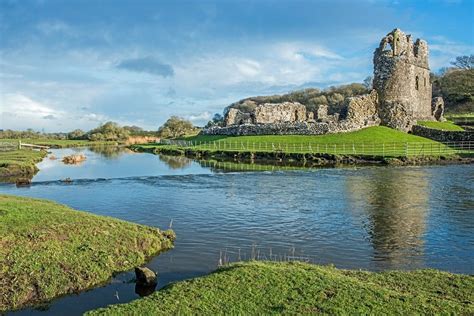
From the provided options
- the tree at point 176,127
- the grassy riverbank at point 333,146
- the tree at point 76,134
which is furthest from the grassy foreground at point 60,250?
the tree at point 76,134

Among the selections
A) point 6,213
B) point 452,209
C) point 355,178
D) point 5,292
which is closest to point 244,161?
point 355,178

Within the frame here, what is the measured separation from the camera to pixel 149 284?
A: 12758mm

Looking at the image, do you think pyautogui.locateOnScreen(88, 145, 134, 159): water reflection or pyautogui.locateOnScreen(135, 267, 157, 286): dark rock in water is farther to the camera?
pyautogui.locateOnScreen(88, 145, 134, 159): water reflection

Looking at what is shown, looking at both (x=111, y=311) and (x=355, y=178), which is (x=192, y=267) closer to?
(x=111, y=311)

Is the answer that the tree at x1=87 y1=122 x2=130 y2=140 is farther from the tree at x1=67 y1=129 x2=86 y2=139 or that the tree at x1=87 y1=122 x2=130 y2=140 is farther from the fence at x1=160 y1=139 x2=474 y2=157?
the fence at x1=160 y1=139 x2=474 y2=157

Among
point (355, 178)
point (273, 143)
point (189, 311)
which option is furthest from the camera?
point (273, 143)

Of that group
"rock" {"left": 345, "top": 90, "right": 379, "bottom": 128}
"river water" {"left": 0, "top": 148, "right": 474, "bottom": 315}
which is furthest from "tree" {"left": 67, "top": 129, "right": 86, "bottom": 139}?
"river water" {"left": 0, "top": 148, "right": 474, "bottom": 315}

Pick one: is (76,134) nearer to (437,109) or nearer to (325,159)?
(437,109)

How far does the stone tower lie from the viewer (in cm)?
6056

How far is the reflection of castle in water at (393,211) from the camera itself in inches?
616

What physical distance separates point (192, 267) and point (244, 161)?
3618 centimetres

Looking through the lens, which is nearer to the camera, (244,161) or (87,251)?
(87,251)

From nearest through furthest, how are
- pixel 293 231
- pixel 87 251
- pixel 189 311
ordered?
pixel 189 311 → pixel 87 251 → pixel 293 231

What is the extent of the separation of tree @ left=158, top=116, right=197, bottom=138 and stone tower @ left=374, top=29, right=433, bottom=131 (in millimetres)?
61161
